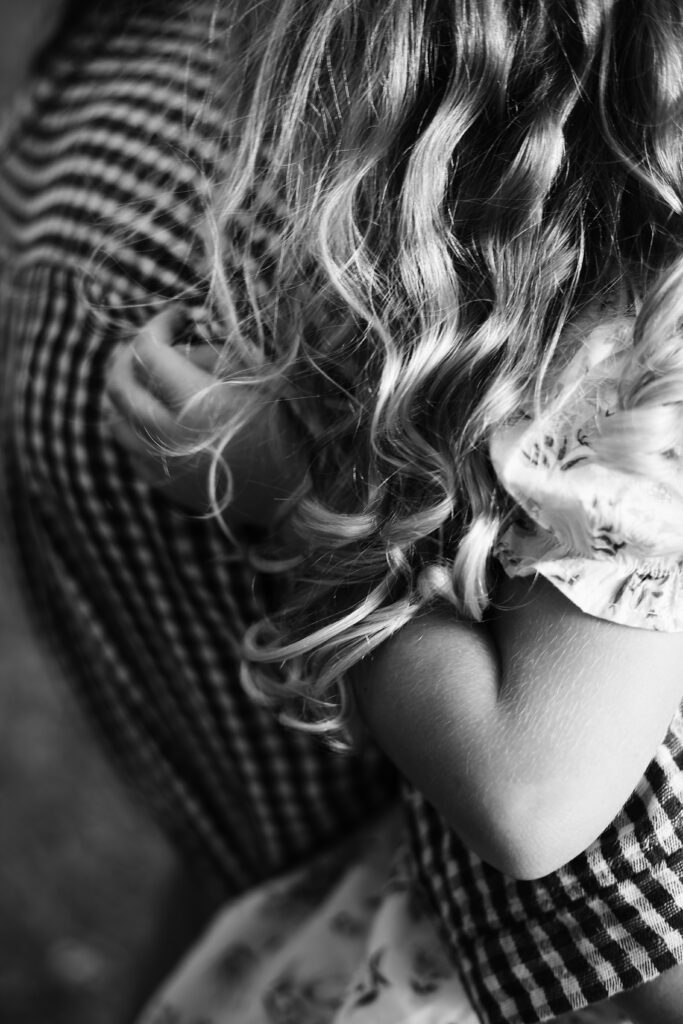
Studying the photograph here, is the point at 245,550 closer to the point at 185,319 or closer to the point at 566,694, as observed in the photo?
the point at 185,319

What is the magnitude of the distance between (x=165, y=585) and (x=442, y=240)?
1.59 ft

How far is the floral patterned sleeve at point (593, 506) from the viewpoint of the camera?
741mm

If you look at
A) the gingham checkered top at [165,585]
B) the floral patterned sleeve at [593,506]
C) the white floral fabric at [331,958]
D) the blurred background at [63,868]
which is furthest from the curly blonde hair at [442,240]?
the blurred background at [63,868]

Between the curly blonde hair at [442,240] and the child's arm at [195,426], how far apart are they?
4 centimetres

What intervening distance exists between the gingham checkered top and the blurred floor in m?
0.66

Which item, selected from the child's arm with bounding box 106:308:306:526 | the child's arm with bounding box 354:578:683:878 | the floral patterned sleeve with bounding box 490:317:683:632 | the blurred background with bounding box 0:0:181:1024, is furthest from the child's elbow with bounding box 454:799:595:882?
the blurred background with bounding box 0:0:181:1024

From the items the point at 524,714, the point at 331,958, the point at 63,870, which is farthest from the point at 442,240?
the point at 63,870

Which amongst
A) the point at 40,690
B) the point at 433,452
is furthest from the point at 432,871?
the point at 40,690

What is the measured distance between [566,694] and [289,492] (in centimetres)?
30

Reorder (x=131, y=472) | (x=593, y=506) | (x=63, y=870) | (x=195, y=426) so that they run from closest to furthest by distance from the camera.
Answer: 1. (x=593, y=506)
2. (x=195, y=426)
3. (x=131, y=472)
4. (x=63, y=870)

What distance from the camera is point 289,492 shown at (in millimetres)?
A: 925

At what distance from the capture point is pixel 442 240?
819mm

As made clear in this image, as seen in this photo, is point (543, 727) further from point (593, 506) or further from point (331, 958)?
point (331, 958)

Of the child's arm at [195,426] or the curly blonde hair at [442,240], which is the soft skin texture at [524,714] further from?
the child's arm at [195,426]
